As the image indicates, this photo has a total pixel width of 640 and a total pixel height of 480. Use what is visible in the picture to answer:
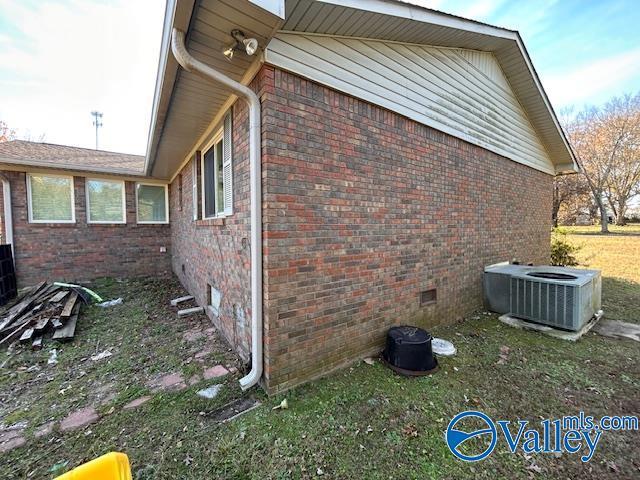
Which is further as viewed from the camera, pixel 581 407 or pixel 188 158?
pixel 188 158

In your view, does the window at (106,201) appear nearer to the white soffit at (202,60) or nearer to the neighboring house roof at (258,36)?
the neighboring house roof at (258,36)

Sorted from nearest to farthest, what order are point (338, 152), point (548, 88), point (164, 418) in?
point (164, 418) < point (338, 152) < point (548, 88)

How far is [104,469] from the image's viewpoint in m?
1.17

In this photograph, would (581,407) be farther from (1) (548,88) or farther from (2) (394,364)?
(1) (548,88)

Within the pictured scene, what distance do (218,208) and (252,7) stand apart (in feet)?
10.1

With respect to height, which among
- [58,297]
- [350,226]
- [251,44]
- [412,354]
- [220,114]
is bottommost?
[412,354]

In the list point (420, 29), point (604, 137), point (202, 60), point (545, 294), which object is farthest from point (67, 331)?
point (604, 137)

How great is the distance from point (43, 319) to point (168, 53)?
478 cm

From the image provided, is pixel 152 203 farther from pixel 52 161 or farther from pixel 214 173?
pixel 214 173

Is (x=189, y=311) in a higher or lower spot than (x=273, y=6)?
lower

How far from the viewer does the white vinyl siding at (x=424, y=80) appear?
2824mm

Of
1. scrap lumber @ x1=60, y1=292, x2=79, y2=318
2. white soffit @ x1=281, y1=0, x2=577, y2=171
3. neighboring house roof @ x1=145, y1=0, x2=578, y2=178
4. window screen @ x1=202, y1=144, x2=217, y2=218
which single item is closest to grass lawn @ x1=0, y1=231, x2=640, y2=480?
scrap lumber @ x1=60, y1=292, x2=79, y2=318

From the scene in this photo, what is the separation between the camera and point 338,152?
306 cm

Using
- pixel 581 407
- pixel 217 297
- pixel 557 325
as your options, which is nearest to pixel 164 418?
pixel 217 297
